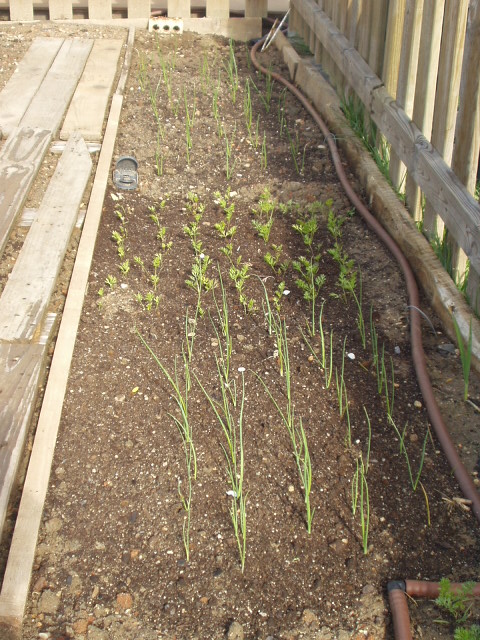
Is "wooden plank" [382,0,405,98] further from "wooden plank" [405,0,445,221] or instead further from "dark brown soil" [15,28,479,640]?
"dark brown soil" [15,28,479,640]

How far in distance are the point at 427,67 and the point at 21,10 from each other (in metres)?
4.01

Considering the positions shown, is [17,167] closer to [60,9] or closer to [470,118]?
[470,118]

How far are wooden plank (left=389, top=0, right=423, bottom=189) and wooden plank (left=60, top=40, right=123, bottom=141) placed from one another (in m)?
1.80

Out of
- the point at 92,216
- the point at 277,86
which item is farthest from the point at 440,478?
the point at 277,86

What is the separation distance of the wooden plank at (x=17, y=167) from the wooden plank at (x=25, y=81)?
17 centimetres

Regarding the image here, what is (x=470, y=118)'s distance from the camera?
3049mm

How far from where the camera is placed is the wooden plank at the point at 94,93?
475 cm

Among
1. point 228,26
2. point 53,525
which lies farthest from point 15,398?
point 228,26

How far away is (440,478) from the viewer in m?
2.67

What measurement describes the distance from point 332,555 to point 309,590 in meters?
0.15

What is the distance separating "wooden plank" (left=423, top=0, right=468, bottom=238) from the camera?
124 inches

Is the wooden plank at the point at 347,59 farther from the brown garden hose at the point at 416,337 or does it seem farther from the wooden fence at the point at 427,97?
the brown garden hose at the point at 416,337

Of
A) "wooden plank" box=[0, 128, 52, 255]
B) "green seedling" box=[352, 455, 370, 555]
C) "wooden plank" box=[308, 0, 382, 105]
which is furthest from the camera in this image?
"wooden plank" box=[308, 0, 382, 105]

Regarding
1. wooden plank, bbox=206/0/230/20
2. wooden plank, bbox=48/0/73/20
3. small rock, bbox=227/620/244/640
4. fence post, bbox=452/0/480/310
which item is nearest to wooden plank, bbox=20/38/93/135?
wooden plank, bbox=48/0/73/20
